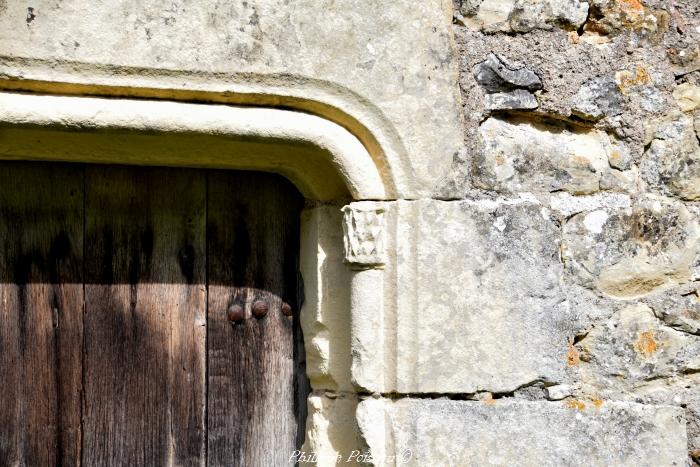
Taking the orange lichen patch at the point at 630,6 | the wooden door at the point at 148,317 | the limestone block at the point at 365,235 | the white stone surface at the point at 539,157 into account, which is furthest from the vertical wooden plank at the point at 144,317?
the orange lichen patch at the point at 630,6

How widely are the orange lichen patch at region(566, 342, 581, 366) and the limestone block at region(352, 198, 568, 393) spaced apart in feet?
0.04

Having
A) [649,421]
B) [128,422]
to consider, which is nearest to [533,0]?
[649,421]

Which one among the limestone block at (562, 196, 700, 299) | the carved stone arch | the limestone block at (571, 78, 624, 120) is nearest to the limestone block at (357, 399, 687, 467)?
the carved stone arch

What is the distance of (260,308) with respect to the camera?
198 centimetres

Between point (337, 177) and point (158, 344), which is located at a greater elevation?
point (337, 177)

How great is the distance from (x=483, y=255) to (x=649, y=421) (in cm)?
50

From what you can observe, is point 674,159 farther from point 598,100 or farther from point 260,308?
point 260,308

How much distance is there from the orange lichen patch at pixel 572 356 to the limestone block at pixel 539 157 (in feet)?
1.08

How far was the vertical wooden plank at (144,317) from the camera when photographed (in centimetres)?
190

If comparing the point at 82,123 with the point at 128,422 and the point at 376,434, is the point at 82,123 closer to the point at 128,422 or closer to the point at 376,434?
the point at 128,422

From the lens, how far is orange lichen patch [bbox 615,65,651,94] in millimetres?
1958

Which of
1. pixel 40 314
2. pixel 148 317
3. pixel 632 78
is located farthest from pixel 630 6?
pixel 40 314

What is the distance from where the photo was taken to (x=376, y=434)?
1777 millimetres

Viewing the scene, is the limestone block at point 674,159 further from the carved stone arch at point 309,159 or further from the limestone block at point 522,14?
the carved stone arch at point 309,159
